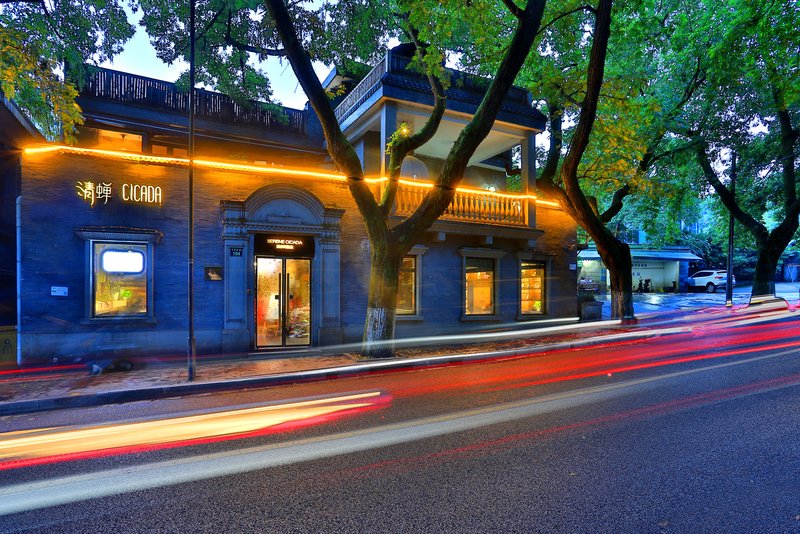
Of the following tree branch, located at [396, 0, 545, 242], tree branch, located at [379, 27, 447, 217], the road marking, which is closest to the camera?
the road marking

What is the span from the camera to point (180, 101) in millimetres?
13844

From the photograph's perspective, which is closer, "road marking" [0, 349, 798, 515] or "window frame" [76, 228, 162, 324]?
"road marking" [0, 349, 798, 515]

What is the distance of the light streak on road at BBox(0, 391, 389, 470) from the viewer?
14.5 feet

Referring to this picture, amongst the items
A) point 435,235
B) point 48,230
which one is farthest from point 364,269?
point 48,230

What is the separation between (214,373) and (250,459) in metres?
4.55

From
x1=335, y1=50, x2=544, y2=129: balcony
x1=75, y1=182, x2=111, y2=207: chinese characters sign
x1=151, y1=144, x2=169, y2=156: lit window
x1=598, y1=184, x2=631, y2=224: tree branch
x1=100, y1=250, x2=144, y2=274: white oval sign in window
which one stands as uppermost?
x1=335, y1=50, x2=544, y2=129: balcony

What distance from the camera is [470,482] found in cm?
352

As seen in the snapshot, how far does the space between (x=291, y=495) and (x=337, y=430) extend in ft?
5.08

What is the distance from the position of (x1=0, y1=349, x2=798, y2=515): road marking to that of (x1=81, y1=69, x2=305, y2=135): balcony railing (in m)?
13.3

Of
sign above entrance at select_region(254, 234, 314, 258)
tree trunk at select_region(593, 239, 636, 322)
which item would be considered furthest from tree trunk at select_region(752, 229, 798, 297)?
sign above entrance at select_region(254, 234, 314, 258)

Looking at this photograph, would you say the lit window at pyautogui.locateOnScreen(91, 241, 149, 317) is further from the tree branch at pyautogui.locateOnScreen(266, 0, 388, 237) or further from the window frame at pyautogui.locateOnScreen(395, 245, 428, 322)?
the window frame at pyautogui.locateOnScreen(395, 245, 428, 322)

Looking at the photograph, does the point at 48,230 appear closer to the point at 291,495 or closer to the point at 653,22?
the point at 291,495

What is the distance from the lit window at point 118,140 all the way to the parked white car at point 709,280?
38331 mm

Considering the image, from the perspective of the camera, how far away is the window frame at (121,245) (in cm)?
914
